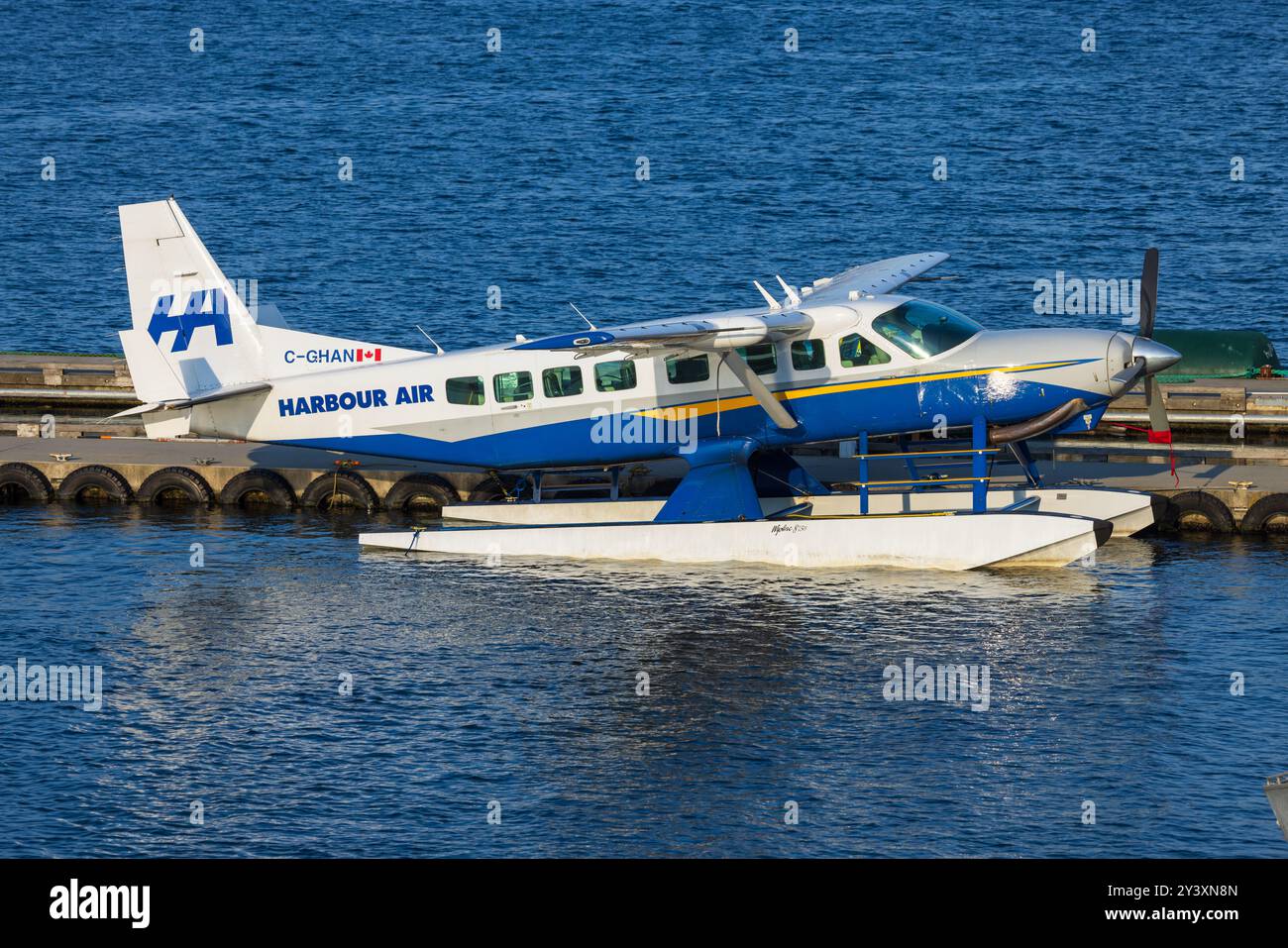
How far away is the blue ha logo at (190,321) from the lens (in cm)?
3488

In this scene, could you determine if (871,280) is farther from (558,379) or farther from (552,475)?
(552,475)

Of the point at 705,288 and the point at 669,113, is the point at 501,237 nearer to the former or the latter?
the point at 705,288

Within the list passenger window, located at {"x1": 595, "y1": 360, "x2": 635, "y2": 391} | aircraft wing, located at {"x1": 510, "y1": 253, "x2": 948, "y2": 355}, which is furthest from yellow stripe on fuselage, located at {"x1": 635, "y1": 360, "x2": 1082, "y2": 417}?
aircraft wing, located at {"x1": 510, "y1": 253, "x2": 948, "y2": 355}

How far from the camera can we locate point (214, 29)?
376ft

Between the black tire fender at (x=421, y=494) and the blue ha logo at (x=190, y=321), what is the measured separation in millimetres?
4821

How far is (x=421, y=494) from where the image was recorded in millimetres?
37469

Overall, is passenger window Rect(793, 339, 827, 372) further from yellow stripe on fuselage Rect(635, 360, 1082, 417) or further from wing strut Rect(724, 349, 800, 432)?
wing strut Rect(724, 349, 800, 432)

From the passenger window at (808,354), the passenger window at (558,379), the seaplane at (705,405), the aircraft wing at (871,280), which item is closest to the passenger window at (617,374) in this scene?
the seaplane at (705,405)

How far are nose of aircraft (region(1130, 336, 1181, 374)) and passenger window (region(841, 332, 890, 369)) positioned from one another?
4234 mm

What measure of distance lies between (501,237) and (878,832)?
5454 cm

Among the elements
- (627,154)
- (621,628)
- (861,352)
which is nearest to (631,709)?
(621,628)

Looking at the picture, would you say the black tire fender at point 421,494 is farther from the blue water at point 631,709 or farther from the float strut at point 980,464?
the float strut at point 980,464

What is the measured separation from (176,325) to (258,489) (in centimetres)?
437
